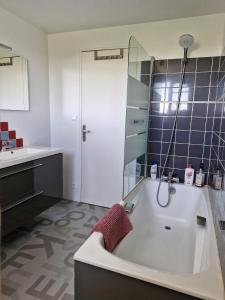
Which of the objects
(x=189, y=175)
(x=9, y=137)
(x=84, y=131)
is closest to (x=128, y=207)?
(x=189, y=175)

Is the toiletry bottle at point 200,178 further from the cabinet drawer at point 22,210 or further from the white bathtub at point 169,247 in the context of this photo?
the cabinet drawer at point 22,210

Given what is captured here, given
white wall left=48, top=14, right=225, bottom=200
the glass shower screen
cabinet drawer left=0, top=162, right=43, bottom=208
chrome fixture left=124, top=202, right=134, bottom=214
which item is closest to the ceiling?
white wall left=48, top=14, right=225, bottom=200

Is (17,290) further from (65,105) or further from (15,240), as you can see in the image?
(65,105)

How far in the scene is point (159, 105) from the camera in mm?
2479

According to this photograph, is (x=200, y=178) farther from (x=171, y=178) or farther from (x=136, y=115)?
(x=136, y=115)

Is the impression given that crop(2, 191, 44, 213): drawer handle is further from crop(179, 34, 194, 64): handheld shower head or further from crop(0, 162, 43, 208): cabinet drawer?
crop(179, 34, 194, 64): handheld shower head

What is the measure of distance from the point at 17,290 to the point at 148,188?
1.56 m

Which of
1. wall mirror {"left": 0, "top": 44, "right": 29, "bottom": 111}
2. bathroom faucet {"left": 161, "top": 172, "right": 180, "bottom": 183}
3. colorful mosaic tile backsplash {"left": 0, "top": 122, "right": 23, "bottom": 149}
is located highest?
wall mirror {"left": 0, "top": 44, "right": 29, "bottom": 111}

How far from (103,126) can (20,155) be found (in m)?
1.07

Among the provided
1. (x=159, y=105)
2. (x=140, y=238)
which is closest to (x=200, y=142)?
(x=159, y=105)

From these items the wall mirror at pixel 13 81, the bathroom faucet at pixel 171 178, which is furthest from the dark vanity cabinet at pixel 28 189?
the bathroom faucet at pixel 171 178

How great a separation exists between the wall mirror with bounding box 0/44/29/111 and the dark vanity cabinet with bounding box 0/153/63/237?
0.74 metres

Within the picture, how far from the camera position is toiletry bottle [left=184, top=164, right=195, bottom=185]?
2.37m

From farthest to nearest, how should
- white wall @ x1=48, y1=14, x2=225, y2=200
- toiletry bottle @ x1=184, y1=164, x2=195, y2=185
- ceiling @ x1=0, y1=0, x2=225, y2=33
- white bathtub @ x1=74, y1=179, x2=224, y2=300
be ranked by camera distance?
toiletry bottle @ x1=184, y1=164, x2=195, y2=185
white wall @ x1=48, y1=14, x2=225, y2=200
ceiling @ x1=0, y1=0, x2=225, y2=33
white bathtub @ x1=74, y1=179, x2=224, y2=300
